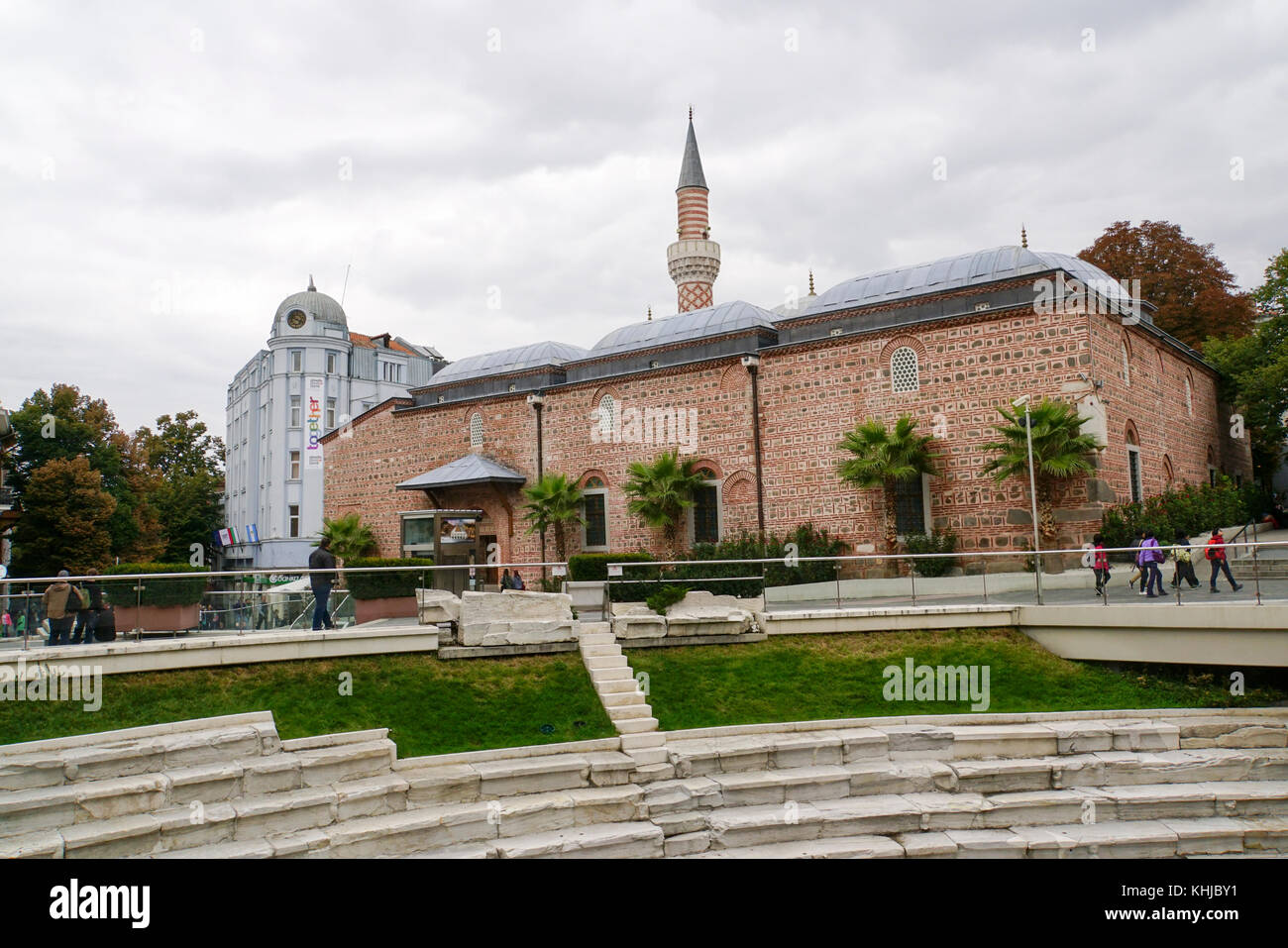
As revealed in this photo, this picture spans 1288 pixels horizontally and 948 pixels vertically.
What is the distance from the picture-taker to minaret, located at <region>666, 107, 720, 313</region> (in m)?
31.5

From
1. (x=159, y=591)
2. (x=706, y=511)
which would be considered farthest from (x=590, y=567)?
(x=706, y=511)

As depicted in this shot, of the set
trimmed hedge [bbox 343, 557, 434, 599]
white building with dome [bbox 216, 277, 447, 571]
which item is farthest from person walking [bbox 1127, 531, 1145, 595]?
white building with dome [bbox 216, 277, 447, 571]

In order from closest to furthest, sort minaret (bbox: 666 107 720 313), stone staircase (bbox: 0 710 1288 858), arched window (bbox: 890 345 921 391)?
stone staircase (bbox: 0 710 1288 858)
arched window (bbox: 890 345 921 391)
minaret (bbox: 666 107 720 313)

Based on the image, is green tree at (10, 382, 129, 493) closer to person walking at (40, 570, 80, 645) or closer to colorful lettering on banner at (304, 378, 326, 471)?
colorful lettering on banner at (304, 378, 326, 471)

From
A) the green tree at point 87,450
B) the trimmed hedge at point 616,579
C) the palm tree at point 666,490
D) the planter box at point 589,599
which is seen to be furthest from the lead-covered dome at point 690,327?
the green tree at point 87,450

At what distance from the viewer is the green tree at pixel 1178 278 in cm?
3148

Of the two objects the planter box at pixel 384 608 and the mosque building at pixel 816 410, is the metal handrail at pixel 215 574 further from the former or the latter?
the mosque building at pixel 816 410

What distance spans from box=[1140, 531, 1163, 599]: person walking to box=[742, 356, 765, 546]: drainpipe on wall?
10.1 meters

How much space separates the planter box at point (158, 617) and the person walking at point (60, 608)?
47 cm

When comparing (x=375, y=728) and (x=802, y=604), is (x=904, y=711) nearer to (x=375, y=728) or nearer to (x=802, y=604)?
(x=802, y=604)

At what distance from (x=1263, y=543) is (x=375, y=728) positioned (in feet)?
34.8

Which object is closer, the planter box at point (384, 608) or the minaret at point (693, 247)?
the planter box at point (384, 608)

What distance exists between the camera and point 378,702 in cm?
1047

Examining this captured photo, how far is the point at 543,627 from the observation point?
12.1 m
